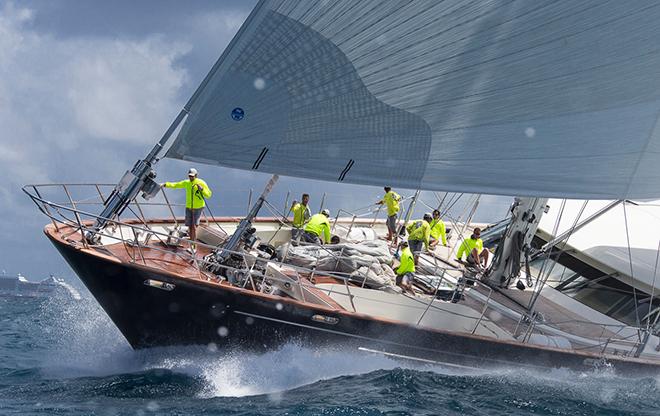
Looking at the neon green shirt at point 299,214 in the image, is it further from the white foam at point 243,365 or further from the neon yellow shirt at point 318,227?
the white foam at point 243,365

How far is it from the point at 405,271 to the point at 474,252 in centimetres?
232

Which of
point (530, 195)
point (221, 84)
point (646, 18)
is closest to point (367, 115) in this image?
point (221, 84)

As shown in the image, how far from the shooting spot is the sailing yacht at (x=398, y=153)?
840 cm

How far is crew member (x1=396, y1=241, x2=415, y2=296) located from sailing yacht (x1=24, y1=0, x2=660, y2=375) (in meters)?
0.24

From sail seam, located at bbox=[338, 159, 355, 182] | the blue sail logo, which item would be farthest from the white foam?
the blue sail logo

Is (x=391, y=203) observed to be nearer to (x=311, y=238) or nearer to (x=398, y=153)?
(x=311, y=238)

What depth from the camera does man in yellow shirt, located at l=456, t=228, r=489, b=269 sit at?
12891 millimetres

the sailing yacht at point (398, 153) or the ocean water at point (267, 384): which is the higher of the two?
the sailing yacht at point (398, 153)

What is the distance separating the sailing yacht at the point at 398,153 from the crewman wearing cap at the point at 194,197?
0.52 m

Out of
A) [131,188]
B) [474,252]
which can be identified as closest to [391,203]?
[474,252]

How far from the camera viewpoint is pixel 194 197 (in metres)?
11.4

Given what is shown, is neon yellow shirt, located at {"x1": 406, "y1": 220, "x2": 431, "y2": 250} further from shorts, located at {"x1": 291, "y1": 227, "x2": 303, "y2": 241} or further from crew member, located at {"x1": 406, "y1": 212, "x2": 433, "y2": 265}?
shorts, located at {"x1": 291, "y1": 227, "x2": 303, "y2": 241}

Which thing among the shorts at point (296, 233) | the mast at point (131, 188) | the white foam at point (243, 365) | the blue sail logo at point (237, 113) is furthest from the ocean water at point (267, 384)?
the blue sail logo at point (237, 113)

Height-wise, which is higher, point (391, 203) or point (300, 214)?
point (391, 203)
